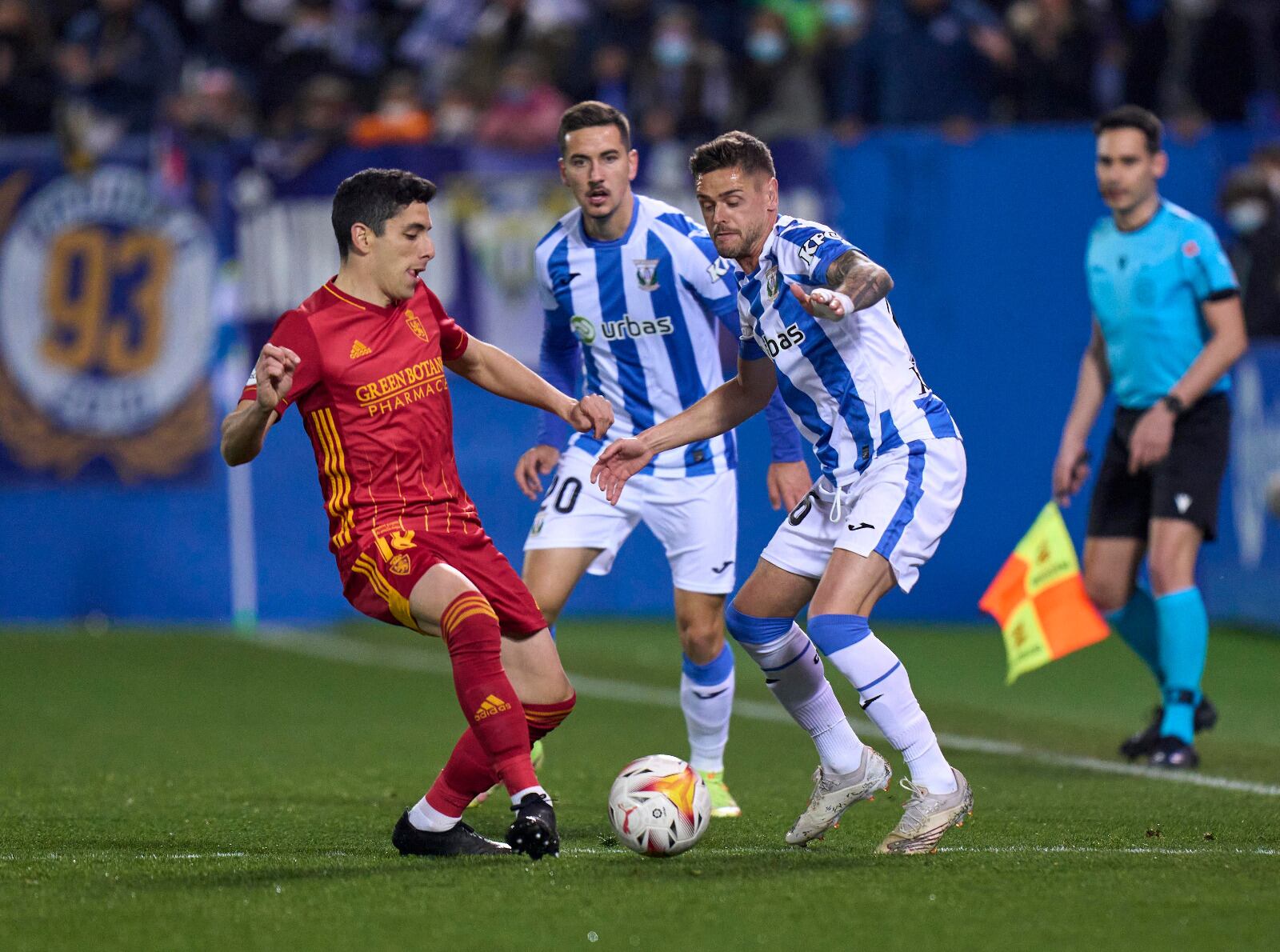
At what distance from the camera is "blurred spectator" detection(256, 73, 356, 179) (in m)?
13.8

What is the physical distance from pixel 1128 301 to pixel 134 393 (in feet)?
27.1

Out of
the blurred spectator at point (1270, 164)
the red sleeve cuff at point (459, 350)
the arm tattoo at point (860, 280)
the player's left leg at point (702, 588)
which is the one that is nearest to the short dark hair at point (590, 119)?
the red sleeve cuff at point (459, 350)

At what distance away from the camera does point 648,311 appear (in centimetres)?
677

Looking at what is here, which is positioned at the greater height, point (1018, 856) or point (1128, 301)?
point (1128, 301)

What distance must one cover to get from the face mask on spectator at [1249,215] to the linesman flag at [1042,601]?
541 centimetres

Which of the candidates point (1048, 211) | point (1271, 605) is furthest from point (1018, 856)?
point (1048, 211)

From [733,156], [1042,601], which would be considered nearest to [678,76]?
[1042,601]

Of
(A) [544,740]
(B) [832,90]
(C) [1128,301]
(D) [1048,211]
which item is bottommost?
(A) [544,740]

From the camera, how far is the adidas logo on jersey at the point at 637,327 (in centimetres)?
679

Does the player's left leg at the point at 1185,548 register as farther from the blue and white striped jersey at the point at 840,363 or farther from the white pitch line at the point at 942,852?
the blue and white striped jersey at the point at 840,363

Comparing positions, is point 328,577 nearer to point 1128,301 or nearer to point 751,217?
point 1128,301

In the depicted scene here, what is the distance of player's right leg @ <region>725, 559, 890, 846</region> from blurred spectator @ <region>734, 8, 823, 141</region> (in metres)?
8.57

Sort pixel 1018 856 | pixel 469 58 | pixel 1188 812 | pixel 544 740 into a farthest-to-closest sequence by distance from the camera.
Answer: pixel 469 58
pixel 544 740
pixel 1188 812
pixel 1018 856

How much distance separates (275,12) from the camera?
15.6 meters
